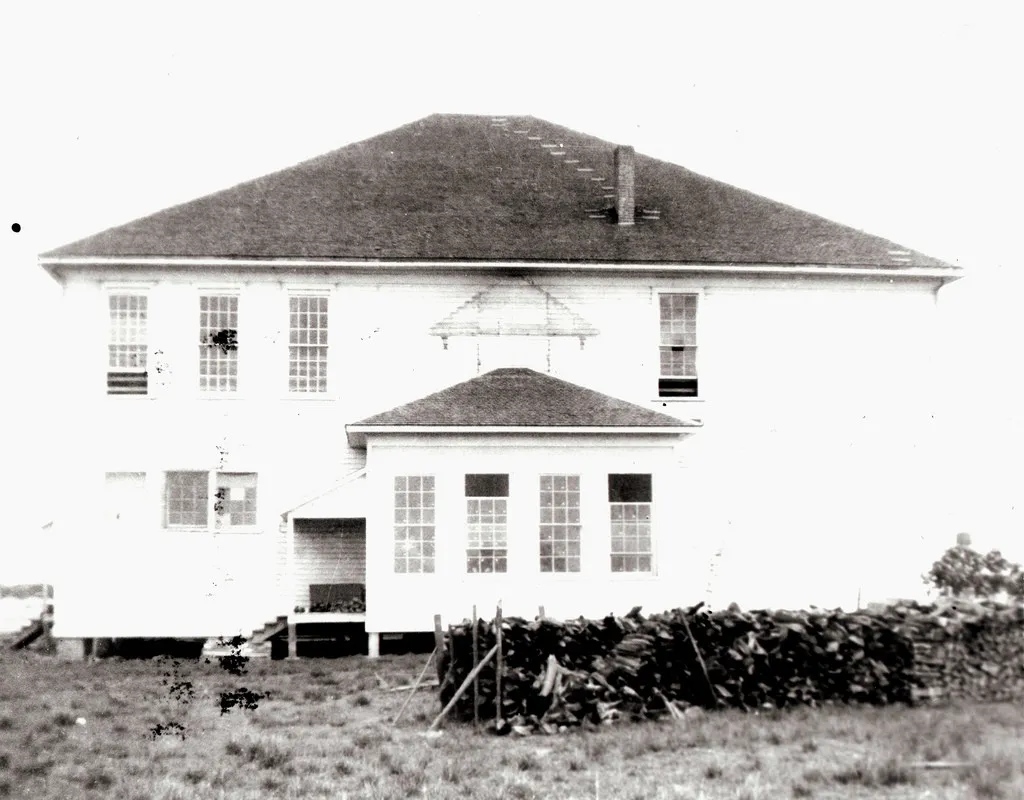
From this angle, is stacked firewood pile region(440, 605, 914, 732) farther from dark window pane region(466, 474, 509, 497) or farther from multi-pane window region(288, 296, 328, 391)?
multi-pane window region(288, 296, 328, 391)

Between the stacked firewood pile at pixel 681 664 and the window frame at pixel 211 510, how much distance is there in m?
8.59

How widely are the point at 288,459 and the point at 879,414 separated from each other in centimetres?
1160

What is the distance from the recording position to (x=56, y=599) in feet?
71.5

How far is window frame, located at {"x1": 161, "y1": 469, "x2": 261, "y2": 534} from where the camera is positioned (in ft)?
72.6

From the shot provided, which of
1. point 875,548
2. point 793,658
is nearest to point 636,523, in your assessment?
point 875,548

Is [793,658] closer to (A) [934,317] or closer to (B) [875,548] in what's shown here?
(B) [875,548]

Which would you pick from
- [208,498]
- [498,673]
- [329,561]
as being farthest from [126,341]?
[498,673]

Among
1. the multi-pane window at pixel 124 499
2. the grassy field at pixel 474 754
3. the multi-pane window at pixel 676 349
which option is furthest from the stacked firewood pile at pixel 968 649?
the multi-pane window at pixel 124 499

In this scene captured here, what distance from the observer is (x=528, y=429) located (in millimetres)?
20422

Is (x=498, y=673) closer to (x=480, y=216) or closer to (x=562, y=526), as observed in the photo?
(x=562, y=526)

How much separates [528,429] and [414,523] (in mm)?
2606

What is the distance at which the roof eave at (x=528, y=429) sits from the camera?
20.3 metres

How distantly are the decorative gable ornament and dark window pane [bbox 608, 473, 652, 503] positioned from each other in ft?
10.3

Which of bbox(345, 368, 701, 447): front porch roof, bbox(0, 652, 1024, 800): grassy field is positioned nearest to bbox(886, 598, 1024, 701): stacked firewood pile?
bbox(0, 652, 1024, 800): grassy field
